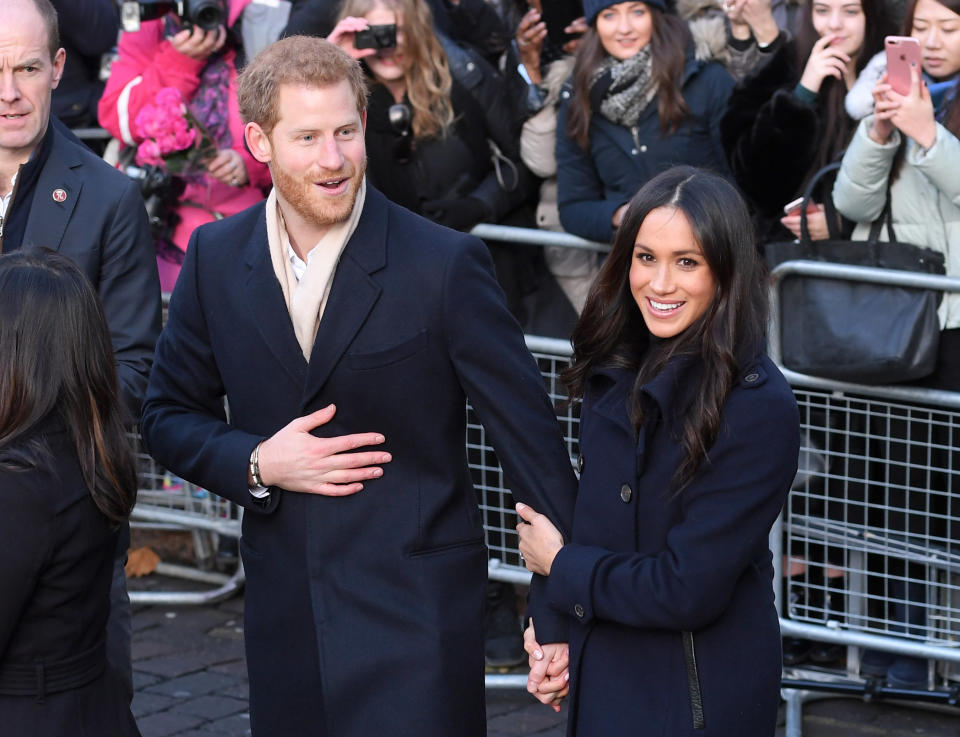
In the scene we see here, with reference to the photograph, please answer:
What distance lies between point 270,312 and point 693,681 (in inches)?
49.0

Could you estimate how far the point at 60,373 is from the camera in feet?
10.4

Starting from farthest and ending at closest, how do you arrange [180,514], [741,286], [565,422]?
[180,514], [565,422], [741,286]

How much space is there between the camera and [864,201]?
5.04 meters

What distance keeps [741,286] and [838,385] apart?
6.41ft

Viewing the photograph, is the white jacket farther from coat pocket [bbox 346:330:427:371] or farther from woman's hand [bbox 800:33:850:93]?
coat pocket [bbox 346:330:427:371]

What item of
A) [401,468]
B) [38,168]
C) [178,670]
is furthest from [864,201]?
[178,670]

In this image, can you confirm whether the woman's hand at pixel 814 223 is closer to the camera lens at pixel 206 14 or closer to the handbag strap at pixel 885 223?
the handbag strap at pixel 885 223

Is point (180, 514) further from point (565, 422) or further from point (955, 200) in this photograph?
point (955, 200)

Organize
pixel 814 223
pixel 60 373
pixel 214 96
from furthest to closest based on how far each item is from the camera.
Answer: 1. pixel 214 96
2. pixel 814 223
3. pixel 60 373

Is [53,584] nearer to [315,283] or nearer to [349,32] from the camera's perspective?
[315,283]

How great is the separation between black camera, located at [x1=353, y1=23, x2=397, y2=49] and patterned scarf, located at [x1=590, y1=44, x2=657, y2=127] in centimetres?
79

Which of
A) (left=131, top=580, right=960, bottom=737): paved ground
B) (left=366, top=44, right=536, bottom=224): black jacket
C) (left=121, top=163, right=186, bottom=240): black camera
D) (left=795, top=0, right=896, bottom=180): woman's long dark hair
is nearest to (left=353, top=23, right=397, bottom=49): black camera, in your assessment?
(left=366, top=44, right=536, bottom=224): black jacket

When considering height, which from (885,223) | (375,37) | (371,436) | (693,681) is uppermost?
(375,37)

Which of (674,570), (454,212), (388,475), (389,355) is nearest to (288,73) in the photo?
(389,355)
